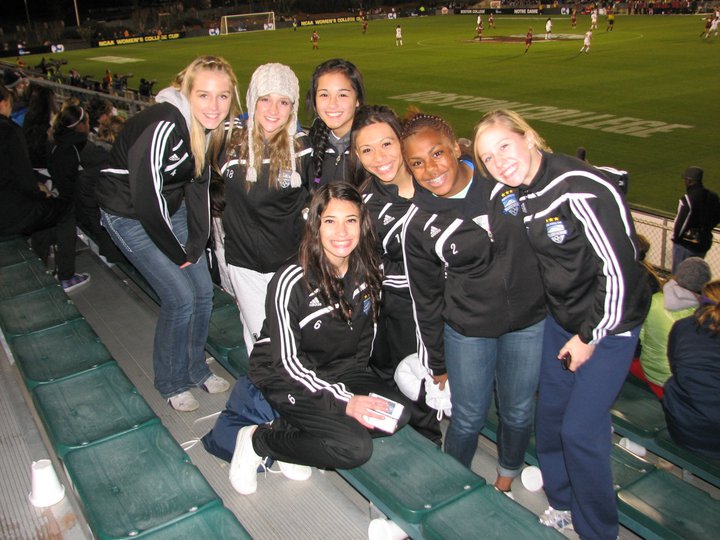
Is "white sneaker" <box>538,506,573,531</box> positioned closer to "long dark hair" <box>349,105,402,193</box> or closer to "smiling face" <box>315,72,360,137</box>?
"long dark hair" <box>349,105,402,193</box>

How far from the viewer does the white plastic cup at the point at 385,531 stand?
2941mm

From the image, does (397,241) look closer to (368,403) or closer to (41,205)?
(368,403)

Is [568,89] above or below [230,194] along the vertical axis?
below

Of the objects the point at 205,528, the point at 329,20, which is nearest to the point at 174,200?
the point at 205,528

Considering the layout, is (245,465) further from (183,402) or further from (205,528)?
(183,402)

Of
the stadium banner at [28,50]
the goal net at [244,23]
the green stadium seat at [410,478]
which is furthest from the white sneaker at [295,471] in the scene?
the goal net at [244,23]

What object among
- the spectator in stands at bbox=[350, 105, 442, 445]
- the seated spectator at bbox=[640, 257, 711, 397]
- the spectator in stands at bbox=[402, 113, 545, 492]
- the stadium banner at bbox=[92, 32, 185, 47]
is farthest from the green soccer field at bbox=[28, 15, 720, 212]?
the spectator in stands at bbox=[402, 113, 545, 492]

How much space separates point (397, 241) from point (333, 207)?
40 centimetres

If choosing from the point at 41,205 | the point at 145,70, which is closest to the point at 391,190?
the point at 41,205

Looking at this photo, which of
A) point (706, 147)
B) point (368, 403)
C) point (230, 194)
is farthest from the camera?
point (706, 147)

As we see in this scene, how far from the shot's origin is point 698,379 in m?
3.11

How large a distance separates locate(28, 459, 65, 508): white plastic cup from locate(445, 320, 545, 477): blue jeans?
1882mm

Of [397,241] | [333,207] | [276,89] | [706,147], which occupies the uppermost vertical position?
[276,89]

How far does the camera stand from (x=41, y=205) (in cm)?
540
